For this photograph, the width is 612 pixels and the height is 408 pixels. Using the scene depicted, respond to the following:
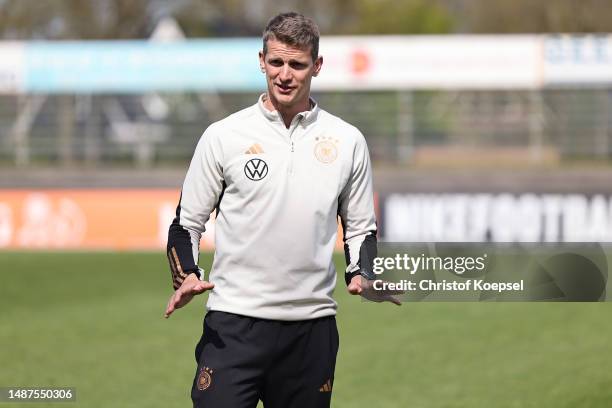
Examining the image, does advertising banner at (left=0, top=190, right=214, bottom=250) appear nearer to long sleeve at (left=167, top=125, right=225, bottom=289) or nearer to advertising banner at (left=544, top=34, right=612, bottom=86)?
advertising banner at (left=544, top=34, right=612, bottom=86)

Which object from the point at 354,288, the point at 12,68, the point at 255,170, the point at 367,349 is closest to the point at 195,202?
the point at 255,170

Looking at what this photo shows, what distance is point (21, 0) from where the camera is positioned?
4069 cm

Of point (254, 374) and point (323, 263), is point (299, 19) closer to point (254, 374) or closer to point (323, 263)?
point (323, 263)

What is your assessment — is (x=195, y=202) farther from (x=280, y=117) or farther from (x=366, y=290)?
(x=366, y=290)

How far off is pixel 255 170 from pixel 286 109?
268 mm

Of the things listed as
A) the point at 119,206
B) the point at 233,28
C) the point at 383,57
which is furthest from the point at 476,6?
the point at 119,206

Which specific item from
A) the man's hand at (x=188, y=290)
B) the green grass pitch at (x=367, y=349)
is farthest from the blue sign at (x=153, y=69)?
the man's hand at (x=188, y=290)

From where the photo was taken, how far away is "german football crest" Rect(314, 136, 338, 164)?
14.4 feet

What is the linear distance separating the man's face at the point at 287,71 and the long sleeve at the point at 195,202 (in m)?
0.30

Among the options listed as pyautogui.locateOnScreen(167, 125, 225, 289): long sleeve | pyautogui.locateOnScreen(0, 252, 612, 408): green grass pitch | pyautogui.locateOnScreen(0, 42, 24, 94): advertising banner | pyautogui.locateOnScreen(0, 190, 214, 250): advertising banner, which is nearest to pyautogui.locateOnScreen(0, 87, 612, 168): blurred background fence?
pyautogui.locateOnScreen(0, 42, 24, 94): advertising banner

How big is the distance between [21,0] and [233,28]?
437 inches

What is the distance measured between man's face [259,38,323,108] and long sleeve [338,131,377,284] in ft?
1.10

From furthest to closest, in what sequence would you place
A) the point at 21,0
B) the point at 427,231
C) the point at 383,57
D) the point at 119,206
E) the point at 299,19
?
the point at 21,0 < the point at 383,57 < the point at 119,206 < the point at 427,231 < the point at 299,19

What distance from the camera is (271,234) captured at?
4.32 meters
